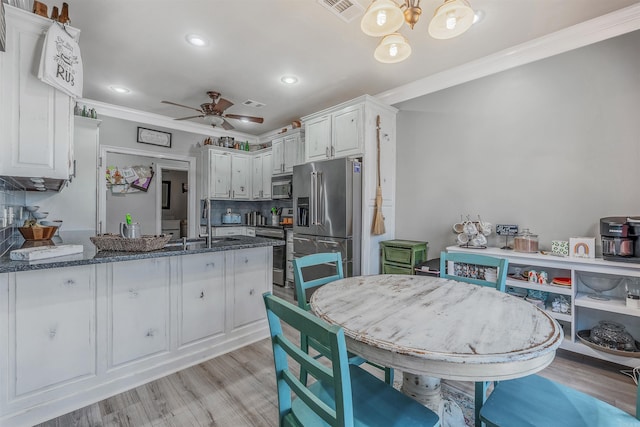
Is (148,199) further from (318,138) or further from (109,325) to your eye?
(109,325)

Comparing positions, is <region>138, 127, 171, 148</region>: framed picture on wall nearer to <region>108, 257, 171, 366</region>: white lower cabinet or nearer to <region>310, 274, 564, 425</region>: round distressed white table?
<region>108, 257, 171, 366</region>: white lower cabinet

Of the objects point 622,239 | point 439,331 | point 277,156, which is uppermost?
point 277,156

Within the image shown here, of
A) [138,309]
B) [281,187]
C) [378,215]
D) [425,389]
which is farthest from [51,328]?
[281,187]

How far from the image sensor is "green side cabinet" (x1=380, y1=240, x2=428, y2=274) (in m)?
3.34

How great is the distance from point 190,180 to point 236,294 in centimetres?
351

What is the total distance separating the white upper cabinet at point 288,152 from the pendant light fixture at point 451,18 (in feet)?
10.1

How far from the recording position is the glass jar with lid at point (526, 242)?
2.68 meters

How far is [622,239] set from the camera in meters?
2.14

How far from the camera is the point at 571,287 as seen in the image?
2.33m

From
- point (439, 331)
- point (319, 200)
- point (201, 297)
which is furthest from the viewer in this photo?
point (319, 200)

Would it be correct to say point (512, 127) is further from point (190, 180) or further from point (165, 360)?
point (190, 180)

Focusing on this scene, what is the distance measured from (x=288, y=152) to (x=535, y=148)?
3371 mm

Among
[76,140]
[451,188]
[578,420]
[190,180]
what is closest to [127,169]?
[190,180]

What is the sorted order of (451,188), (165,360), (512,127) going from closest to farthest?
(165,360), (512,127), (451,188)
